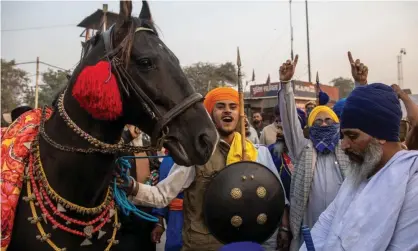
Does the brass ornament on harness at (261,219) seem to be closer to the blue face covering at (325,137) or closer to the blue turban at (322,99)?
the blue face covering at (325,137)

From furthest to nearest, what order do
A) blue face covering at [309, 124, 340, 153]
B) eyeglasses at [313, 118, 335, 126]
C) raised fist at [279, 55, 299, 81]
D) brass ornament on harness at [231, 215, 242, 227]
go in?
eyeglasses at [313, 118, 335, 126]
blue face covering at [309, 124, 340, 153]
raised fist at [279, 55, 299, 81]
brass ornament on harness at [231, 215, 242, 227]

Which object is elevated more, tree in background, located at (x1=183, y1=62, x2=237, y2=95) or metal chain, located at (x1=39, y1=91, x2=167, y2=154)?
tree in background, located at (x1=183, y1=62, x2=237, y2=95)

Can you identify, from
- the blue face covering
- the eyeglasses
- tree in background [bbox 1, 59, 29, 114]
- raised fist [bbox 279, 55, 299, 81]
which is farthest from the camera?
tree in background [bbox 1, 59, 29, 114]

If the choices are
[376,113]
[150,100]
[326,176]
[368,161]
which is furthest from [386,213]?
[326,176]

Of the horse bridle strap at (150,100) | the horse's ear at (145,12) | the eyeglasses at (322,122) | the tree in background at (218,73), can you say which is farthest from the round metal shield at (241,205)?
the tree in background at (218,73)

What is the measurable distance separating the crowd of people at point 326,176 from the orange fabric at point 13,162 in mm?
711

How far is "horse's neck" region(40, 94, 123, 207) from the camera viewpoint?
2.19 m

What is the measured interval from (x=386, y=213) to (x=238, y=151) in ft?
4.57

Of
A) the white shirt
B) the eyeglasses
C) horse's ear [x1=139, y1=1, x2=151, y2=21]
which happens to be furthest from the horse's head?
the eyeglasses

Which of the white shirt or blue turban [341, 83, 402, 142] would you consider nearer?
blue turban [341, 83, 402, 142]

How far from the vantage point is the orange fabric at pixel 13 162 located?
83.0 inches

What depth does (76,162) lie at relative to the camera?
7.20ft

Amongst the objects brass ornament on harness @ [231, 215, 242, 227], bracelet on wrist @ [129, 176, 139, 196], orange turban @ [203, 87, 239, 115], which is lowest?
brass ornament on harness @ [231, 215, 242, 227]

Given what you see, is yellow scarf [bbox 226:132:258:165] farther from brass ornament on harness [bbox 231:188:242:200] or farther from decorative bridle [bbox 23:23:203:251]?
decorative bridle [bbox 23:23:203:251]
